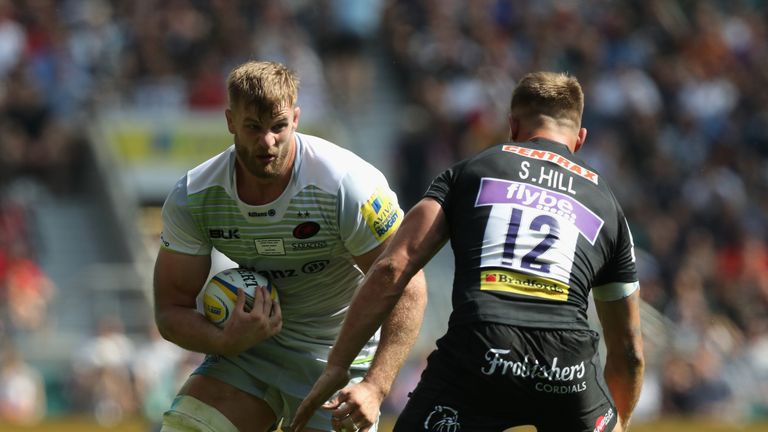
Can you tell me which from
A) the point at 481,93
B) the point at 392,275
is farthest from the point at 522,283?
the point at 481,93

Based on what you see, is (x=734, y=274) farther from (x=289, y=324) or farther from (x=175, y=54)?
(x=289, y=324)

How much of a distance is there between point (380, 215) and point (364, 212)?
0.07 meters

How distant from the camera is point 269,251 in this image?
5906mm

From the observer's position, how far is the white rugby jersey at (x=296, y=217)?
5.73 metres

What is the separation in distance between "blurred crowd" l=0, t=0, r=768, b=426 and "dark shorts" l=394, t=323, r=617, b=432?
36.2 feet

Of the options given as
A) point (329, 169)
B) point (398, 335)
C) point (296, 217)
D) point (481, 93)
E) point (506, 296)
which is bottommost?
point (398, 335)

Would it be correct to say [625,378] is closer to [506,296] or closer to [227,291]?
[506,296]

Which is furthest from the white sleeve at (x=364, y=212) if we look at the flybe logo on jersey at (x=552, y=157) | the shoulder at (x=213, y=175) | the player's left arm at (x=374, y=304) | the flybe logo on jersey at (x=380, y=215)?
the flybe logo on jersey at (x=552, y=157)

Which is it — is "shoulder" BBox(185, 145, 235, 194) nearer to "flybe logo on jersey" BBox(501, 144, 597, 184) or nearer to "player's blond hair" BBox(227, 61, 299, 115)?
"player's blond hair" BBox(227, 61, 299, 115)

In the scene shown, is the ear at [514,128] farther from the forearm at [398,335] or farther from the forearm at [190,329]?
the forearm at [190,329]

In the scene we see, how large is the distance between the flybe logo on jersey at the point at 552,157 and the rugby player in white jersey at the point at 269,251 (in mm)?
721

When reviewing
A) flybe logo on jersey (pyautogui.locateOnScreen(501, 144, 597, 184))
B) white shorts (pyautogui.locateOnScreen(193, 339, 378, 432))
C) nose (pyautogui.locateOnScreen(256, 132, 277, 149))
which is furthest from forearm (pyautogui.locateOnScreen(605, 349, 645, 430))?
nose (pyautogui.locateOnScreen(256, 132, 277, 149))

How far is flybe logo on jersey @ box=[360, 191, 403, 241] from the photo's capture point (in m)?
5.70

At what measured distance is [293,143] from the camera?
578cm
